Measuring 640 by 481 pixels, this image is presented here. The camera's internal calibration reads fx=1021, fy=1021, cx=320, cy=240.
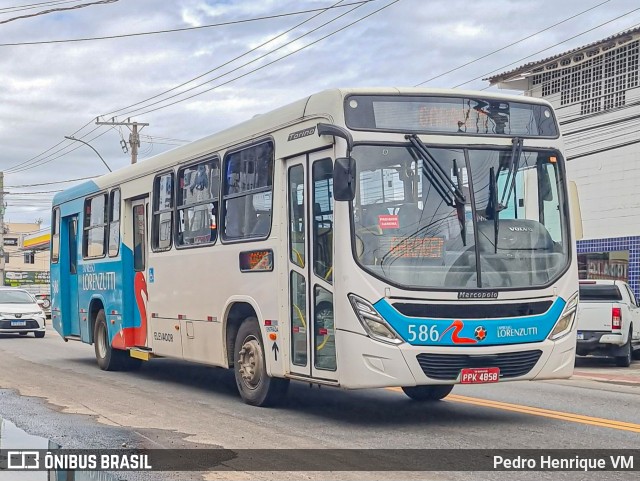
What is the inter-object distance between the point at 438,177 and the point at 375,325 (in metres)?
1.54

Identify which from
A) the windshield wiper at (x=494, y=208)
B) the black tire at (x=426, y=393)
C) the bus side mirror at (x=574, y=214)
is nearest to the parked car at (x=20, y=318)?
the black tire at (x=426, y=393)

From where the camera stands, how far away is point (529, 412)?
35.4 feet

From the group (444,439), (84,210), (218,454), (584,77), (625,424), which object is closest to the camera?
(218,454)

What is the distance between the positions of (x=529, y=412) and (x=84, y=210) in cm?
969

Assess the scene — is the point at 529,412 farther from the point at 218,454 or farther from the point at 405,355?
the point at 218,454

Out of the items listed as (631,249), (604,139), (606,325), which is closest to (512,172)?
(606,325)

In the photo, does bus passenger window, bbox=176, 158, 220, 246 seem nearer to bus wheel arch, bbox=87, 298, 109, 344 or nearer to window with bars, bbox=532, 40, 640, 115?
bus wheel arch, bbox=87, 298, 109, 344

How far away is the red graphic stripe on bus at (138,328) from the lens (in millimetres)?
14719

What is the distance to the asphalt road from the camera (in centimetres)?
869

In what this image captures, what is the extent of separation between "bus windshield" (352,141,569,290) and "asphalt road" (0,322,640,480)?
4.68ft

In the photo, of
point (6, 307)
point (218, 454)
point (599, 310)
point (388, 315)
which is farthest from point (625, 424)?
point (6, 307)

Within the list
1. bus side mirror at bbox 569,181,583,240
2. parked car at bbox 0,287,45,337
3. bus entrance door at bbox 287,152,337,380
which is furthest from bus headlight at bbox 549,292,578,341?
parked car at bbox 0,287,45,337

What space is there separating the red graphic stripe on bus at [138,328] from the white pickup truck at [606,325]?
26.9 ft

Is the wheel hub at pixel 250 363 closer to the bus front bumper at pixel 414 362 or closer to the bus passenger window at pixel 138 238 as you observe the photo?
the bus front bumper at pixel 414 362
